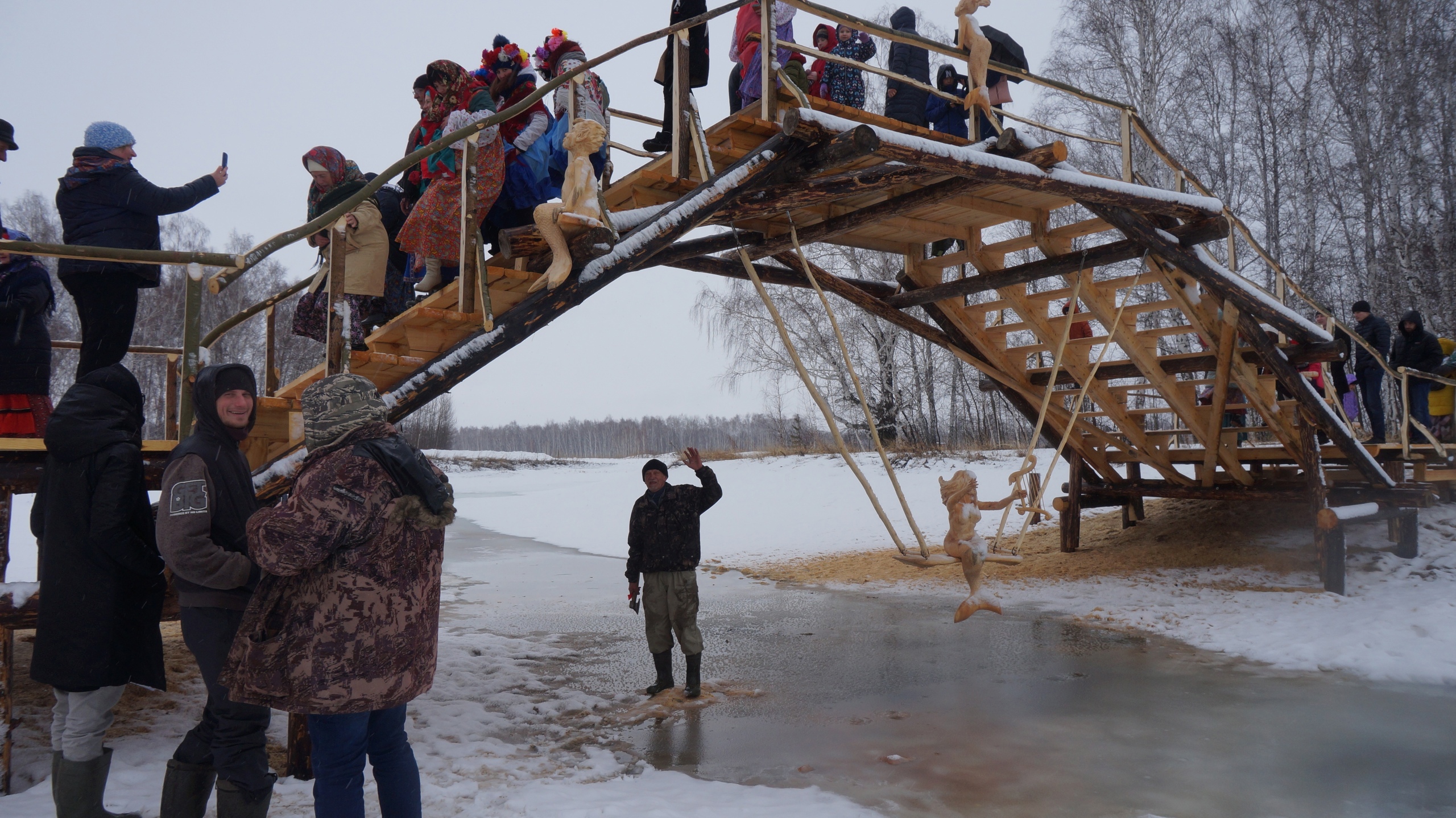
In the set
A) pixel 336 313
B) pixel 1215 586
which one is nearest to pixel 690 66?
pixel 336 313

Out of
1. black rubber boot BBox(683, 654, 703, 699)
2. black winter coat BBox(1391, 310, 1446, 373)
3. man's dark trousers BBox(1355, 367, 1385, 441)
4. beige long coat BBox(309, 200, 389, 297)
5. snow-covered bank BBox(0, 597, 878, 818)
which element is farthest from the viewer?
man's dark trousers BBox(1355, 367, 1385, 441)

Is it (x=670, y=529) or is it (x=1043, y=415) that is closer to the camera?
(x=1043, y=415)

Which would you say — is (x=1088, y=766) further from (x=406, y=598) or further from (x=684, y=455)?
(x=406, y=598)

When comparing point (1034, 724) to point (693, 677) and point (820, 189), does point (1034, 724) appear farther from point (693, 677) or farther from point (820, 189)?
point (820, 189)

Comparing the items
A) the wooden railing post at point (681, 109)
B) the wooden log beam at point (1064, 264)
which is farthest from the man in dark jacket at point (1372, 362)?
the wooden railing post at point (681, 109)

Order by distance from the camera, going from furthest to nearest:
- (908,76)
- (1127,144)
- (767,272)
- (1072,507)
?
1. (1072,507)
2. (767,272)
3. (908,76)
4. (1127,144)

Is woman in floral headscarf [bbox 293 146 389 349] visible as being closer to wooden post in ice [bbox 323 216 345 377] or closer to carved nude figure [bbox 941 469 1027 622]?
wooden post in ice [bbox 323 216 345 377]

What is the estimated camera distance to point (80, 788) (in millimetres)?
3326

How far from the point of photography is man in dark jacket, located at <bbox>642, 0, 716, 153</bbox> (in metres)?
6.47

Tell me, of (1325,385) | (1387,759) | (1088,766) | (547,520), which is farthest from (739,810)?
(547,520)

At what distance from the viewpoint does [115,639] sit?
3.38 m

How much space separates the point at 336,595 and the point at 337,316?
2297 mm

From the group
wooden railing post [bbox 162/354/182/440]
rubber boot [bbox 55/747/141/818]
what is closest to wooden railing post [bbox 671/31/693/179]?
rubber boot [bbox 55/747/141/818]

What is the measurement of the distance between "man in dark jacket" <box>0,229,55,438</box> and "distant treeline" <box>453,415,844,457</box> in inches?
1166
